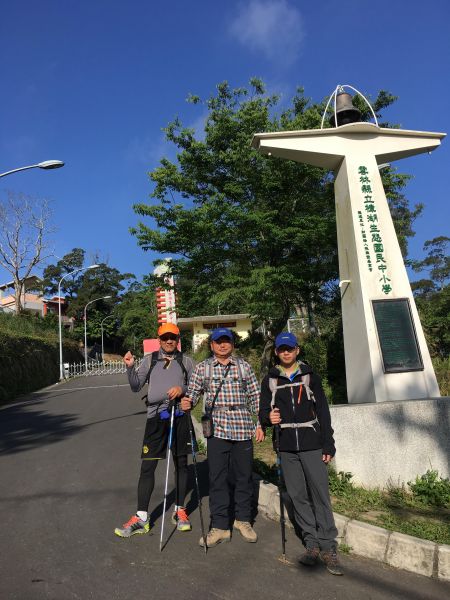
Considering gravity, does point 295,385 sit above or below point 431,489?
above

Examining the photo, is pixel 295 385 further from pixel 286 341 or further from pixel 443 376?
pixel 443 376

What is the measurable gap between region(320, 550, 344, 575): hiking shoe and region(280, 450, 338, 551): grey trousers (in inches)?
1.6

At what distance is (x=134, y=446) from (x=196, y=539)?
14.4 ft

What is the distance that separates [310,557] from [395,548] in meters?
0.63

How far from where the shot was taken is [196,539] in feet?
12.7

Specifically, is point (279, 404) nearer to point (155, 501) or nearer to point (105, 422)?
point (155, 501)

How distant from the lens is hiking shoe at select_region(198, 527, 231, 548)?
12.1ft

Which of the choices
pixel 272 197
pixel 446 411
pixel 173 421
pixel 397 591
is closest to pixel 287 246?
pixel 272 197

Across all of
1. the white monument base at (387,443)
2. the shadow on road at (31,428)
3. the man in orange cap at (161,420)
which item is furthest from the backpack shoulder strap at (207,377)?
the shadow on road at (31,428)

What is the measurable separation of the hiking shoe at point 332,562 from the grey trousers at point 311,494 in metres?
0.04

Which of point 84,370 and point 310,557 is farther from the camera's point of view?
point 84,370

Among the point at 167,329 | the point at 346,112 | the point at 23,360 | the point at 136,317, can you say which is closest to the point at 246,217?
the point at 346,112

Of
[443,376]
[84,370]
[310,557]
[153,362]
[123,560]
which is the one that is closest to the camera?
[310,557]

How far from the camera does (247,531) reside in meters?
3.79
